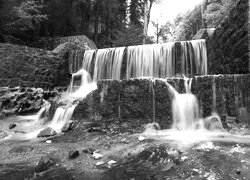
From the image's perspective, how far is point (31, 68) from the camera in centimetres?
1115

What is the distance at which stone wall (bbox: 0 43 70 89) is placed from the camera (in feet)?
33.6

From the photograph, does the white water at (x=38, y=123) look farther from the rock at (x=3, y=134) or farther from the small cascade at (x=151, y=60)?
the small cascade at (x=151, y=60)

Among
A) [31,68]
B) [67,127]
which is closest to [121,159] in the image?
[67,127]

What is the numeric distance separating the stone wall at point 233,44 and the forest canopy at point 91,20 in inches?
204

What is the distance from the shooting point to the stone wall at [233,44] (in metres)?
5.93

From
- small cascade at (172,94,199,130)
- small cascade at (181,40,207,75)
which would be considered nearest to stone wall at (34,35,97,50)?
small cascade at (181,40,207,75)

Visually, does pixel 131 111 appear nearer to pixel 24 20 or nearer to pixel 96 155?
pixel 96 155

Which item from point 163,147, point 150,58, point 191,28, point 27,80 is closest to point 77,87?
point 27,80

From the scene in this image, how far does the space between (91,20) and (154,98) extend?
59.8ft

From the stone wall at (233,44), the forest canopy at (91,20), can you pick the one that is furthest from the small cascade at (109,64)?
the forest canopy at (91,20)

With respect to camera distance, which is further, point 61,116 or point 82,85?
point 82,85

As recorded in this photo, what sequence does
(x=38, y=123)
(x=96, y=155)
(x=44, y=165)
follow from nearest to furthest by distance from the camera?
(x=44, y=165) < (x=96, y=155) < (x=38, y=123)

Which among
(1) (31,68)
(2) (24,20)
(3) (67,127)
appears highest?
(2) (24,20)

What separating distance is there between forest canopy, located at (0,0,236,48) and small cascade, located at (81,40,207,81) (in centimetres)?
426
